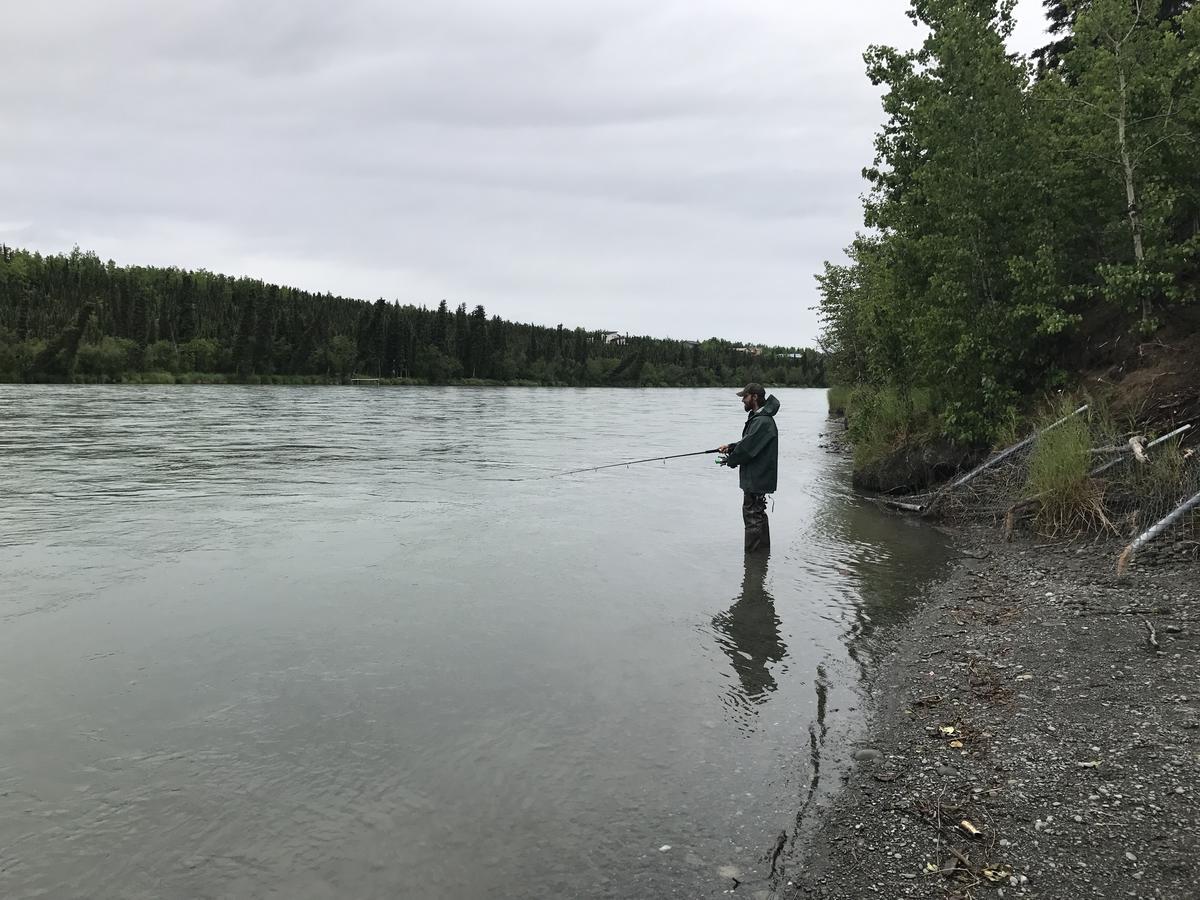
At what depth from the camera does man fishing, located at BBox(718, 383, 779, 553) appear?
11.9 m

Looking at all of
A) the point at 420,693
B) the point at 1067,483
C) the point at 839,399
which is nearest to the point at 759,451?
the point at 1067,483

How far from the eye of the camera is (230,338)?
465ft

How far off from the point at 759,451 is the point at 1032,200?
31.5 feet

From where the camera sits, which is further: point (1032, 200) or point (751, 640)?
point (1032, 200)

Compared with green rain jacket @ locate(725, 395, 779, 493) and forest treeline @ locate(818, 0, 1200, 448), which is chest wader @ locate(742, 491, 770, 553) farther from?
forest treeline @ locate(818, 0, 1200, 448)

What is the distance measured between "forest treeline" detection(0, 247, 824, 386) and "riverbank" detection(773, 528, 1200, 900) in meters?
116

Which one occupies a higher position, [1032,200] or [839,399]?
[1032,200]

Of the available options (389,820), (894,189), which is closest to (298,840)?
(389,820)

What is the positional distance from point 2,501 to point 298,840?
51.5ft

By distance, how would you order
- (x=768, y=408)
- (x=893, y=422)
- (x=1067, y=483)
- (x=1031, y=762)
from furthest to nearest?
(x=893, y=422) < (x=1067, y=483) < (x=768, y=408) < (x=1031, y=762)

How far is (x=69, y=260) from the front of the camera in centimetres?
19062

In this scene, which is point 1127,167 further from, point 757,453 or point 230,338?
point 230,338

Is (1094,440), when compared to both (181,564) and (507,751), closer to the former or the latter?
(507,751)

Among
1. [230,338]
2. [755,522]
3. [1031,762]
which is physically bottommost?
[1031,762]
